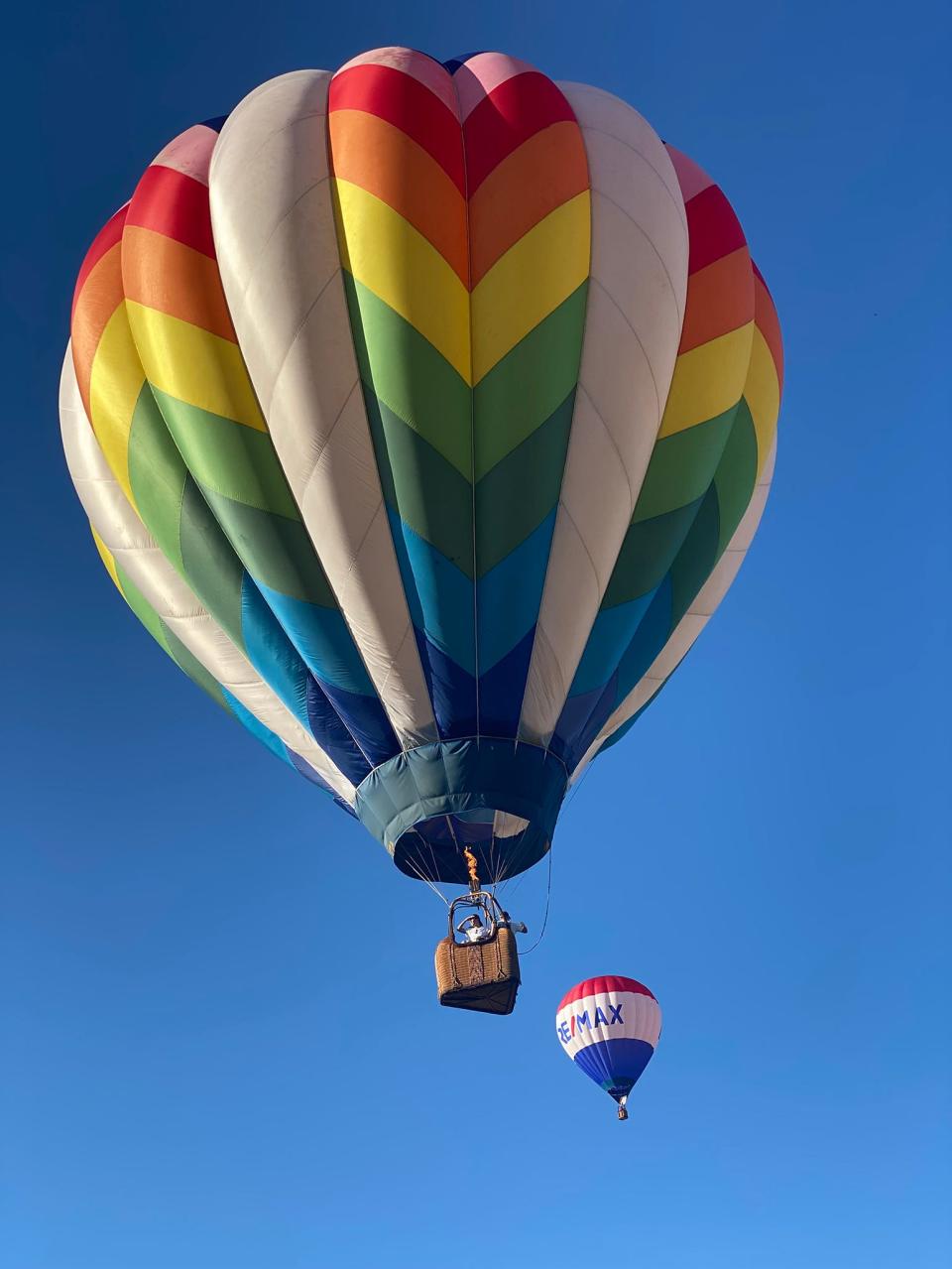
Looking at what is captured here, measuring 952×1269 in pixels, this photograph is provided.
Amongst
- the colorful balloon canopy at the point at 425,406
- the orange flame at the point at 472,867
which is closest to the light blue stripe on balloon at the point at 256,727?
the colorful balloon canopy at the point at 425,406

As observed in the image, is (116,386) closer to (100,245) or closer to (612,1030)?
(100,245)

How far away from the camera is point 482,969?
31.5 ft

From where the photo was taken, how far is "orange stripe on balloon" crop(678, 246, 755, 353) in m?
10.2

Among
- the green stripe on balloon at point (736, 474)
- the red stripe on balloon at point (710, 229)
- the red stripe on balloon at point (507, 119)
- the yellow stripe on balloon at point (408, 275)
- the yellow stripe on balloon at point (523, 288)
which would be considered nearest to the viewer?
the yellow stripe on balloon at point (408, 275)

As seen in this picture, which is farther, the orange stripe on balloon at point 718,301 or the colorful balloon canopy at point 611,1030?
the colorful balloon canopy at point 611,1030

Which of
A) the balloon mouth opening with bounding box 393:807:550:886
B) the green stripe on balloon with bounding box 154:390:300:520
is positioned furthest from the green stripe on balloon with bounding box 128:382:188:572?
the balloon mouth opening with bounding box 393:807:550:886

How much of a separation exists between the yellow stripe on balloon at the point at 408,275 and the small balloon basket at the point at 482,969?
127 inches

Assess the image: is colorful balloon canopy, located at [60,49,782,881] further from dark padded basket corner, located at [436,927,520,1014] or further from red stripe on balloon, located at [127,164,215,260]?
dark padded basket corner, located at [436,927,520,1014]

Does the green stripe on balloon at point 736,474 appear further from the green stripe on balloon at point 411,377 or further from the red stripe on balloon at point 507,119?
the red stripe on balloon at point 507,119

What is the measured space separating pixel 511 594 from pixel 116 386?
9.04 ft

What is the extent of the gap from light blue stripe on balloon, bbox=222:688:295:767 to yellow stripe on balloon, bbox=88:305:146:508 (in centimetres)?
169

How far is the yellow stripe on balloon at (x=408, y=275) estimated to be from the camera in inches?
365

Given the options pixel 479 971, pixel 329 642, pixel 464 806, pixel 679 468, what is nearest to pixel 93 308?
pixel 329 642

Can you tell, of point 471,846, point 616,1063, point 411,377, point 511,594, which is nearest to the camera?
point 411,377
